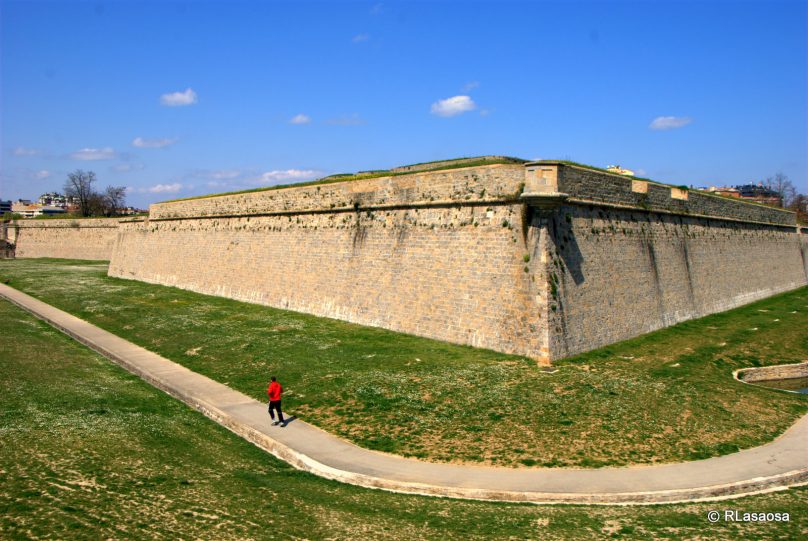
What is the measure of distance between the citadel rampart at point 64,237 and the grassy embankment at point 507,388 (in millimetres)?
41651

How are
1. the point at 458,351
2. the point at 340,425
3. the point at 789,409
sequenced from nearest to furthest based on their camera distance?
the point at 340,425 → the point at 789,409 → the point at 458,351

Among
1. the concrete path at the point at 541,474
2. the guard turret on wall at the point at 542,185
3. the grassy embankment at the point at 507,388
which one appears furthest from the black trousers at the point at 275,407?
the guard turret on wall at the point at 542,185

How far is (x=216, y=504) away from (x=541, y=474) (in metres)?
5.62

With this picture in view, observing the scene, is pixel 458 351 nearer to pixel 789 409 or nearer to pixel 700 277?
pixel 789 409

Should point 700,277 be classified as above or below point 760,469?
above

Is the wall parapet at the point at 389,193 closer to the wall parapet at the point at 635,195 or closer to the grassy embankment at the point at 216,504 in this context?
the wall parapet at the point at 635,195

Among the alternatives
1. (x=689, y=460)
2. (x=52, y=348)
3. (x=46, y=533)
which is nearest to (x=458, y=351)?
(x=689, y=460)

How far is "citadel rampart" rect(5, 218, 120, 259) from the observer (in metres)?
61.0

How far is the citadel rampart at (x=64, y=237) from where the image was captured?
6100 centimetres

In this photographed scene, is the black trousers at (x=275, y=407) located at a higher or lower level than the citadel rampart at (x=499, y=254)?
lower

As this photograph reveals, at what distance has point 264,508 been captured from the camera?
342 inches

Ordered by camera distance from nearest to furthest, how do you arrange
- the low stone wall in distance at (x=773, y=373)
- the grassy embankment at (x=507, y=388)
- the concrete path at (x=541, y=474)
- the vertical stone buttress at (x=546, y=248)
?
the concrete path at (x=541, y=474), the grassy embankment at (x=507, y=388), the vertical stone buttress at (x=546, y=248), the low stone wall in distance at (x=773, y=373)

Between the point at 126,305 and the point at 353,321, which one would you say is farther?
the point at 126,305

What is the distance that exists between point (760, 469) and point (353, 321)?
14.9 metres
